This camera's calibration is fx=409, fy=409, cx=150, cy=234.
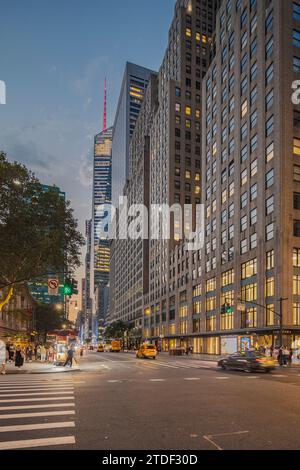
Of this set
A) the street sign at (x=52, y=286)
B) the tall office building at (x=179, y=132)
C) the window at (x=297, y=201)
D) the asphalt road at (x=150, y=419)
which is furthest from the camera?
the tall office building at (x=179, y=132)

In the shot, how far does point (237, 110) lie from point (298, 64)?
1275 centimetres

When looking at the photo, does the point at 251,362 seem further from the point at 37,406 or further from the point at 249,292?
the point at 249,292

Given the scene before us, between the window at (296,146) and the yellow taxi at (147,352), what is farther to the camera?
the window at (296,146)

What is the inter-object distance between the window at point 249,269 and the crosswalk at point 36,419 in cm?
4223

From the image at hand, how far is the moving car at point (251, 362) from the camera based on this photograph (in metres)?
26.5

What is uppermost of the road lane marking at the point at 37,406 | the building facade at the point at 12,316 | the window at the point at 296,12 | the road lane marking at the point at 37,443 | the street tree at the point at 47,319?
the window at the point at 296,12

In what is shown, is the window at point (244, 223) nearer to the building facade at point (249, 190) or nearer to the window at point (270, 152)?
the building facade at point (249, 190)

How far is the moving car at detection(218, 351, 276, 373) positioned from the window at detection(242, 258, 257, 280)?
88.0 ft

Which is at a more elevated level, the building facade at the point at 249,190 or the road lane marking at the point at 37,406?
the building facade at the point at 249,190

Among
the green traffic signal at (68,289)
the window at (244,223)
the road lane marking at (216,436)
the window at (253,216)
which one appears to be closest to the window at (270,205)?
the window at (253,216)

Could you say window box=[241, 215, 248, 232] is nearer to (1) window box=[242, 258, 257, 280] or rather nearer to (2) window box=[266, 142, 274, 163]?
(1) window box=[242, 258, 257, 280]

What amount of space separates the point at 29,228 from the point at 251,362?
18265 millimetres

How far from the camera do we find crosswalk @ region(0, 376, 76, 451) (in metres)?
7.66

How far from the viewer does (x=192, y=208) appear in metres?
107
